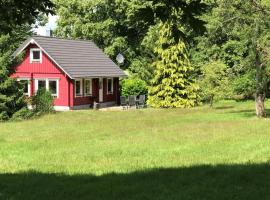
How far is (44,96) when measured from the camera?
3562 centimetres

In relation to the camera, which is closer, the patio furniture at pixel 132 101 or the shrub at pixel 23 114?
the shrub at pixel 23 114

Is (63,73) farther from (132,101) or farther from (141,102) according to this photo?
(141,102)

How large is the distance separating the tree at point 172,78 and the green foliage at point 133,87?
4371 mm

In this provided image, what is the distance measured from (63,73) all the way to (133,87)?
8309 millimetres

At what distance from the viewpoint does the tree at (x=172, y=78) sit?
4119 cm

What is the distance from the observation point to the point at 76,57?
43.8 meters

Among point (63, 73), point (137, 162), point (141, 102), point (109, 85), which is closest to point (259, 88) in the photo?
point (137, 162)

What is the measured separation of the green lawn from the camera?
8.70 metres

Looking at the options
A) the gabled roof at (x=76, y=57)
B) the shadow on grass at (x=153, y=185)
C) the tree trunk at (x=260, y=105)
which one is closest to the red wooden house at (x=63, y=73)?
the gabled roof at (x=76, y=57)

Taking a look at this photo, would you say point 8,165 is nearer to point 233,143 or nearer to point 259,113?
point 233,143

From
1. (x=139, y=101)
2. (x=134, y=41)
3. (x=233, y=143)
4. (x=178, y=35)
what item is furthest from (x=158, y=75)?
(x=178, y=35)

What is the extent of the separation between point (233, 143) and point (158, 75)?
25.2 metres

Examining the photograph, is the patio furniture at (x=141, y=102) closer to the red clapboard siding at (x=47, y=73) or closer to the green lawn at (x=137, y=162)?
the red clapboard siding at (x=47, y=73)

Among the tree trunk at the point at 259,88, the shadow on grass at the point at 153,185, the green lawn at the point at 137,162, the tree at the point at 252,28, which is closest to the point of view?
the shadow on grass at the point at 153,185
